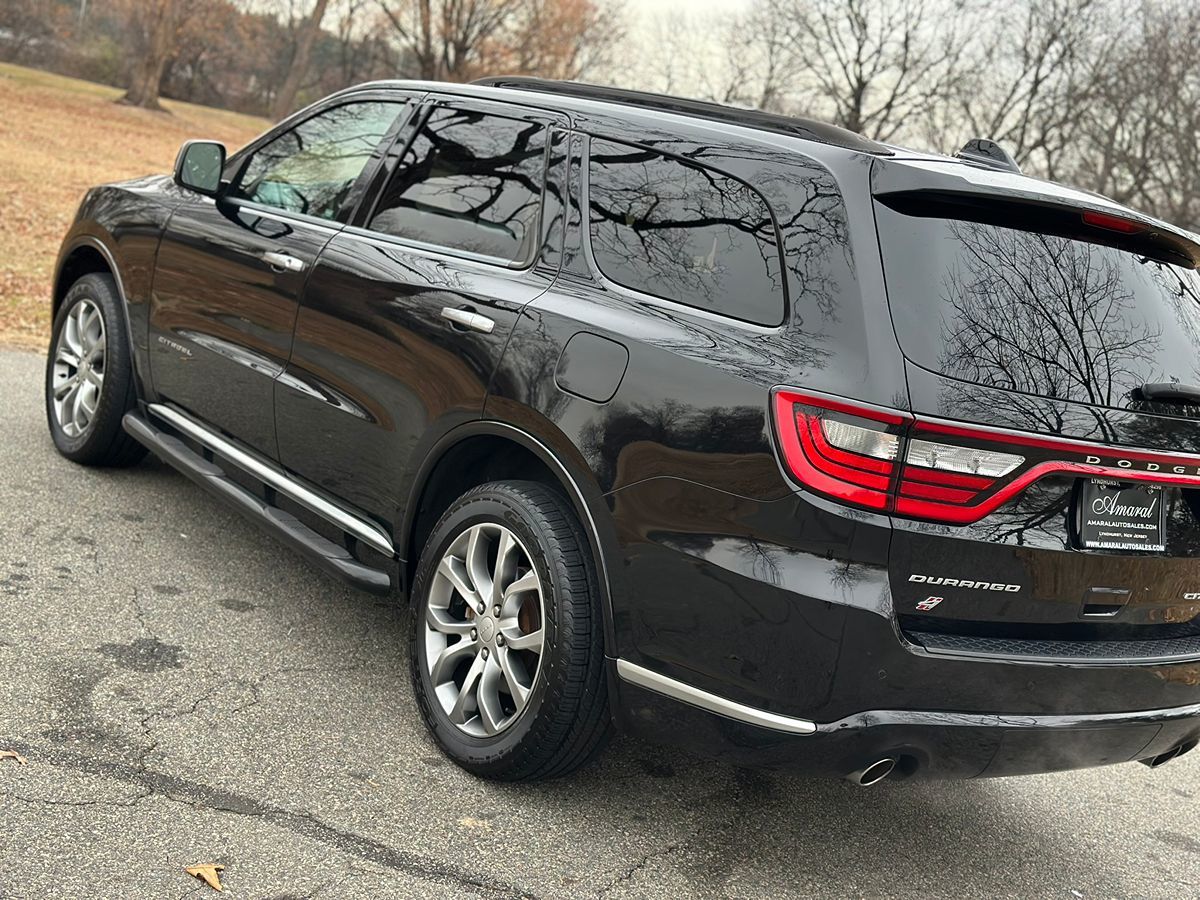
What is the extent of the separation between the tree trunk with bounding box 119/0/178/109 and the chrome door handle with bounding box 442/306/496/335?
40.2 meters

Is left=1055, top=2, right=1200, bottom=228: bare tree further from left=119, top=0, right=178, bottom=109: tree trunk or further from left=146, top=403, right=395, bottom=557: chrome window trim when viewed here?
left=146, top=403, right=395, bottom=557: chrome window trim

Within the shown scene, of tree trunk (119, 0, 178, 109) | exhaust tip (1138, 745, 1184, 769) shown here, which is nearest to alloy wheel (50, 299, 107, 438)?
exhaust tip (1138, 745, 1184, 769)

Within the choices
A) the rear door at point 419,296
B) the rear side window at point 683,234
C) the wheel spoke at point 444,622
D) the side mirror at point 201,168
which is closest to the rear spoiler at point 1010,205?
the rear side window at point 683,234

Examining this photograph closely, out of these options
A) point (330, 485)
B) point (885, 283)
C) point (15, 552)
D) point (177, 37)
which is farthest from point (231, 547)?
point (177, 37)

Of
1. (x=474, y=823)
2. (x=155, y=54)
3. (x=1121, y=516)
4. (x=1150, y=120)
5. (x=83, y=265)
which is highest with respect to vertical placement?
(x=1150, y=120)

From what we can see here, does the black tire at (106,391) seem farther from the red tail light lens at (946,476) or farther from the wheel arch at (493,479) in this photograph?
the red tail light lens at (946,476)

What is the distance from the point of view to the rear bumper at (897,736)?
9.30ft

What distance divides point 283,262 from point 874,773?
8.63 feet

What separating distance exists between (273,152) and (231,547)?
156 centimetres

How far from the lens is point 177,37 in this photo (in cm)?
5031

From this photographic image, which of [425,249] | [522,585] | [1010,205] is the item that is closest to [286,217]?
[425,249]

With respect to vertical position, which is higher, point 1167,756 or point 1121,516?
point 1121,516

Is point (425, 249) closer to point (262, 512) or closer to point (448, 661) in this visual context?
point (262, 512)

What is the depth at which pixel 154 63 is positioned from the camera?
134ft
